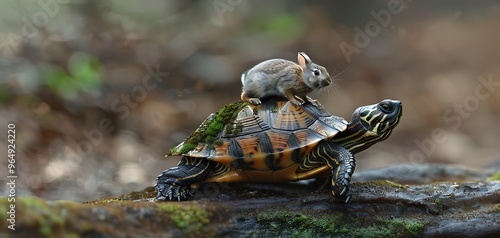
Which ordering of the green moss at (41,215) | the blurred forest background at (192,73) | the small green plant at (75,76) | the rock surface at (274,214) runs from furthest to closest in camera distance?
1. the small green plant at (75,76)
2. the blurred forest background at (192,73)
3. the rock surface at (274,214)
4. the green moss at (41,215)

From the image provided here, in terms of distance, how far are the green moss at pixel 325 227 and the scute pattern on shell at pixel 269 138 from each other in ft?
1.70

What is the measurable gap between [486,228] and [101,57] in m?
8.05

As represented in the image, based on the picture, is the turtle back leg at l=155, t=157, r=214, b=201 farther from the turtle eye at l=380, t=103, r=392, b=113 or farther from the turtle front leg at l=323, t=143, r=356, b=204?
the turtle eye at l=380, t=103, r=392, b=113

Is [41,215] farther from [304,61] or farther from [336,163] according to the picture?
[304,61]

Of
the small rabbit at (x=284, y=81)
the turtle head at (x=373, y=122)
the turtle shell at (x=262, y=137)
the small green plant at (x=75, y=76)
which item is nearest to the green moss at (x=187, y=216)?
the turtle shell at (x=262, y=137)

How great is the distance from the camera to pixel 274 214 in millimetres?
3926

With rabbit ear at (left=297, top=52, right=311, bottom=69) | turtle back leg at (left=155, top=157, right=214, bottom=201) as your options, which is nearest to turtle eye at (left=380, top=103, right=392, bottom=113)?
rabbit ear at (left=297, top=52, right=311, bottom=69)

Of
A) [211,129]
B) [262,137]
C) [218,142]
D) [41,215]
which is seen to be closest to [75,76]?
[211,129]

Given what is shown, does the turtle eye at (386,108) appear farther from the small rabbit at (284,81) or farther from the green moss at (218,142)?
the green moss at (218,142)

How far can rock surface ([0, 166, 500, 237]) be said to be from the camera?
3168 millimetres

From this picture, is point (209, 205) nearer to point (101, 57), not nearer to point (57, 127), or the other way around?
point (57, 127)

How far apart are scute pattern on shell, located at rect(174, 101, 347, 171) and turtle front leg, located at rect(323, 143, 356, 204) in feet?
0.42

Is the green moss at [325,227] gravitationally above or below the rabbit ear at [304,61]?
below

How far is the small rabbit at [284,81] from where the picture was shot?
4746 millimetres
